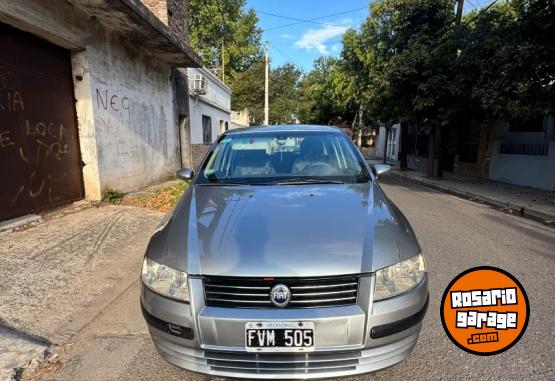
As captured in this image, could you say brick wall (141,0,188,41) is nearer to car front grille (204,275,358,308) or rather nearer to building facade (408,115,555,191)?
building facade (408,115,555,191)

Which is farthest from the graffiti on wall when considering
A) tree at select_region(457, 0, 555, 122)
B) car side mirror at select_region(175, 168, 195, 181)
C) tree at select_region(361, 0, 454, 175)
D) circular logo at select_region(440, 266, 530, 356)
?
tree at select_region(361, 0, 454, 175)

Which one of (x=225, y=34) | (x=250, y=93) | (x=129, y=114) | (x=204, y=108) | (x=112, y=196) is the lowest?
(x=112, y=196)

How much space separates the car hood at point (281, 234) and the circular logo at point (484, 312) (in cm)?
65

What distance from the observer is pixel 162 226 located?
2.55 m

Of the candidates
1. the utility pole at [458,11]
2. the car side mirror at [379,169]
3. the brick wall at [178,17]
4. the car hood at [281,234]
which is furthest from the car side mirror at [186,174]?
the utility pole at [458,11]

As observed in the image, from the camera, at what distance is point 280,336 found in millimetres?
1840

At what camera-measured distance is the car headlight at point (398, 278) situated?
1959mm

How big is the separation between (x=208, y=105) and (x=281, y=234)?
16815mm

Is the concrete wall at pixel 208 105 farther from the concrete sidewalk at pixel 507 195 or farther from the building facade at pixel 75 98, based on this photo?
the concrete sidewalk at pixel 507 195

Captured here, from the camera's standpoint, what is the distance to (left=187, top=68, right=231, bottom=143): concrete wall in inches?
600

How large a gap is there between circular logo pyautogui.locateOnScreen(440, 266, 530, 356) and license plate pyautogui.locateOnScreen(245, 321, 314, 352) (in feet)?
4.27

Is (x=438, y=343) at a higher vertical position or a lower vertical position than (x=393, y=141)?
lower

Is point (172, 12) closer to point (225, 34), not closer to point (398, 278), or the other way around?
point (398, 278)

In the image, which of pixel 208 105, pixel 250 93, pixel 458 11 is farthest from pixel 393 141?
pixel 250 93
